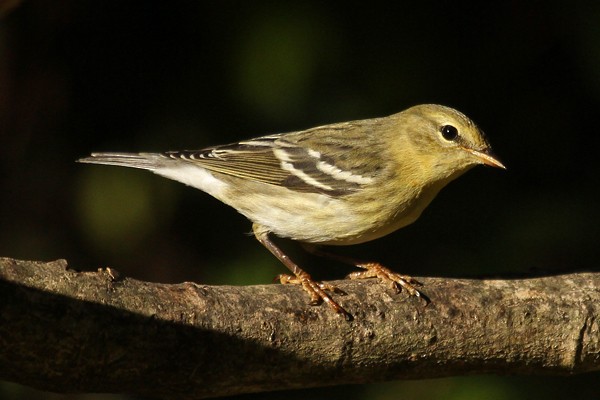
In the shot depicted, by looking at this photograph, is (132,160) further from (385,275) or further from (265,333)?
(265,333)

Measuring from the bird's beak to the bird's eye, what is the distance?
0.11m

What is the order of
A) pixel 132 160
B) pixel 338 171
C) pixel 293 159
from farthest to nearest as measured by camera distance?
1. pixel 132 160
2. pixel 293 159
3. pixel 338 171

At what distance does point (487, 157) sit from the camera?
434 centimetres

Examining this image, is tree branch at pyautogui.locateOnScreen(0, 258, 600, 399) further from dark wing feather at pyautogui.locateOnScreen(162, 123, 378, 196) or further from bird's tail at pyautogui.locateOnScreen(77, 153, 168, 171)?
bird's tail at pyautogui.locateOnScreen(77, 153, 168, 171)

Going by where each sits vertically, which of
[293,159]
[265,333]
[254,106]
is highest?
[254,106]

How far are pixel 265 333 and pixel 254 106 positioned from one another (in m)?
2.26

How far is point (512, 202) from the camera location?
18.1 ft

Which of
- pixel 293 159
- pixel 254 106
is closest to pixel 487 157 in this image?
pixel 293 159

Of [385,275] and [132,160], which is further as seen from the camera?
[132,160]

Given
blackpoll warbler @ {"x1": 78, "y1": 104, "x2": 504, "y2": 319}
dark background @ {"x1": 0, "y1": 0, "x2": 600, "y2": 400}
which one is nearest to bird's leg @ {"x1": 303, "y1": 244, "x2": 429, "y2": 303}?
blackpoll warbler @ {"x1": 78, "y1": 104, "x2": 504, "y2": 319}

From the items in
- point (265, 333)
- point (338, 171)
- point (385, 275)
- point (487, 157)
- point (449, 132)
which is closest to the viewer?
point (265, 333)

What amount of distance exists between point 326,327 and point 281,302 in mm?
207

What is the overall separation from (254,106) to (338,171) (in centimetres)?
91

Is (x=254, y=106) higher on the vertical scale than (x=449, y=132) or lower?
higher
